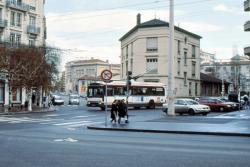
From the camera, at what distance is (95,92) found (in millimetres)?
Result: 49594

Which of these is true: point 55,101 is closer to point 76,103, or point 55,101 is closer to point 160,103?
point 76,103

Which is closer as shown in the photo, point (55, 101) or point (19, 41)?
point (19, 41)

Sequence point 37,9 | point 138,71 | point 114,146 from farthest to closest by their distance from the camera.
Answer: point 138,71 < point 37,9 < point 114,146

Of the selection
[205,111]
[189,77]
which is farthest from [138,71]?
[205,111]

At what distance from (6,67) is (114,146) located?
33440 mm

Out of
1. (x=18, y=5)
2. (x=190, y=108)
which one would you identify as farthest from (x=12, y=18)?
(x=190, y=108)

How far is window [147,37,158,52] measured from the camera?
261 feet

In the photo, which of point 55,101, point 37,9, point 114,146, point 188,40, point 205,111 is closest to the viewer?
point 114,146

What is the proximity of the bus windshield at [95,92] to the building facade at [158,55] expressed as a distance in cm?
2934

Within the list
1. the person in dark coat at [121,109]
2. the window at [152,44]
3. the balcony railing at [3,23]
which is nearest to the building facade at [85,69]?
the window at [152,44]

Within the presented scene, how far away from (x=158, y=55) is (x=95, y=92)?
31.7m

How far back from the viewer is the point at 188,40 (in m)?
86.4

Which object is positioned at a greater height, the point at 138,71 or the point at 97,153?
the point at 138,71

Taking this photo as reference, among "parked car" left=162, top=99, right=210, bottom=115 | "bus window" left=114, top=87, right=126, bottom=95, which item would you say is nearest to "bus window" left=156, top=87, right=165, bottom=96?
"bus window" left=114, top=87, right=126, bottom=95
